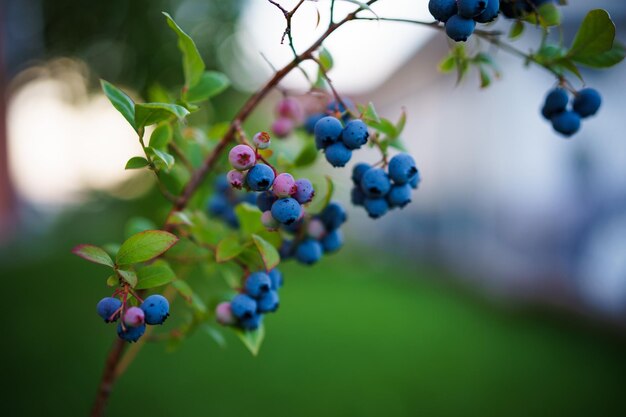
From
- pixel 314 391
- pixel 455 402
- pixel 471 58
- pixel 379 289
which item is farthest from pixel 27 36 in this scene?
pixel 471 58

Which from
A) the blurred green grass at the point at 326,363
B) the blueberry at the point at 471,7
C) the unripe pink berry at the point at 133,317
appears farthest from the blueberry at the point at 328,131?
the blurred green grass at the point at 326,363

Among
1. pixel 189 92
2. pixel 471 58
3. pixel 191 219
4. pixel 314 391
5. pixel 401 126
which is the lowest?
pixel 314 391

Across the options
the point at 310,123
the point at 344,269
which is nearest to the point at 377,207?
the point at 310,123

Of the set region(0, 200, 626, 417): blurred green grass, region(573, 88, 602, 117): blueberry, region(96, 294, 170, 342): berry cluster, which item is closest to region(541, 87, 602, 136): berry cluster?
region(573, 88, 602, 117): blueberry

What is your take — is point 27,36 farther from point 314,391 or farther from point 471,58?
point 471,58

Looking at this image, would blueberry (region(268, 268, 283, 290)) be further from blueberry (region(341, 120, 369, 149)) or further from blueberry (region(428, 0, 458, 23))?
blueberry (region(428, 0, 458, 23))

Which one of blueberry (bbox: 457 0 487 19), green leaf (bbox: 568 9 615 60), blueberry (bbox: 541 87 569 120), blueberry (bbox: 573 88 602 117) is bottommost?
blueberry (bbox: 457 0 487 19)

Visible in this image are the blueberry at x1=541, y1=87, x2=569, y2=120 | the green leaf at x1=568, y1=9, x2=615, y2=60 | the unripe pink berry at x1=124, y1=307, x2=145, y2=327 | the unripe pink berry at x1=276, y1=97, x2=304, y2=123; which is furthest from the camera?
the unripe pink berry at x1=276, y1=97, x2=304, y2=123

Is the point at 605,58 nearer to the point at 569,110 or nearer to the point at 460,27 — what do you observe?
the point at 569,110
